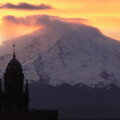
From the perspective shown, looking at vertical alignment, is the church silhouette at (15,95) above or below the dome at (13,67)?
below

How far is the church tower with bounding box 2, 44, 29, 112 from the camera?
12412cm

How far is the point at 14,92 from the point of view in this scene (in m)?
125

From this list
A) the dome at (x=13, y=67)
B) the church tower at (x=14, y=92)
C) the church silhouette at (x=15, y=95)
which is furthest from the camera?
the dome at (x=13, y=67)

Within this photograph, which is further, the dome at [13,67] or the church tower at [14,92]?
the dome at [13,67]

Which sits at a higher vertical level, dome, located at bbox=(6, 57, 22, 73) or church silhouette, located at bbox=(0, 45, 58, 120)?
dome, located at bbox=(6, 57, 22, 73)

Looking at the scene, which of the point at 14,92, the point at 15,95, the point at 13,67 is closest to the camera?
the point at 15,95

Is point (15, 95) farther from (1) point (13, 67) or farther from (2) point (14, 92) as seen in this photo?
(1) point (13, 67)

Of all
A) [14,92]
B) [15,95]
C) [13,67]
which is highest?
[13,67]

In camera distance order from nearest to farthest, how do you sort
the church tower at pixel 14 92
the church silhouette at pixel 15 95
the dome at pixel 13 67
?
1. the church silhouette at pixel 15 95
2. the church tower at pixel 14 92
3. the dome at pixel 13 67

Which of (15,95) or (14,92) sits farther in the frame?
(14,92)

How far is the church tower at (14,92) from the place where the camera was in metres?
124

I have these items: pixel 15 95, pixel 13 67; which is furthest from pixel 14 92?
pixel 13 67

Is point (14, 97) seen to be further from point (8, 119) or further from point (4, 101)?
point (8, 119)

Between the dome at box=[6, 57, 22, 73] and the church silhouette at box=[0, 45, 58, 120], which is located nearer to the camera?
the church silhouette at box=[0, 45, 58, 120]
